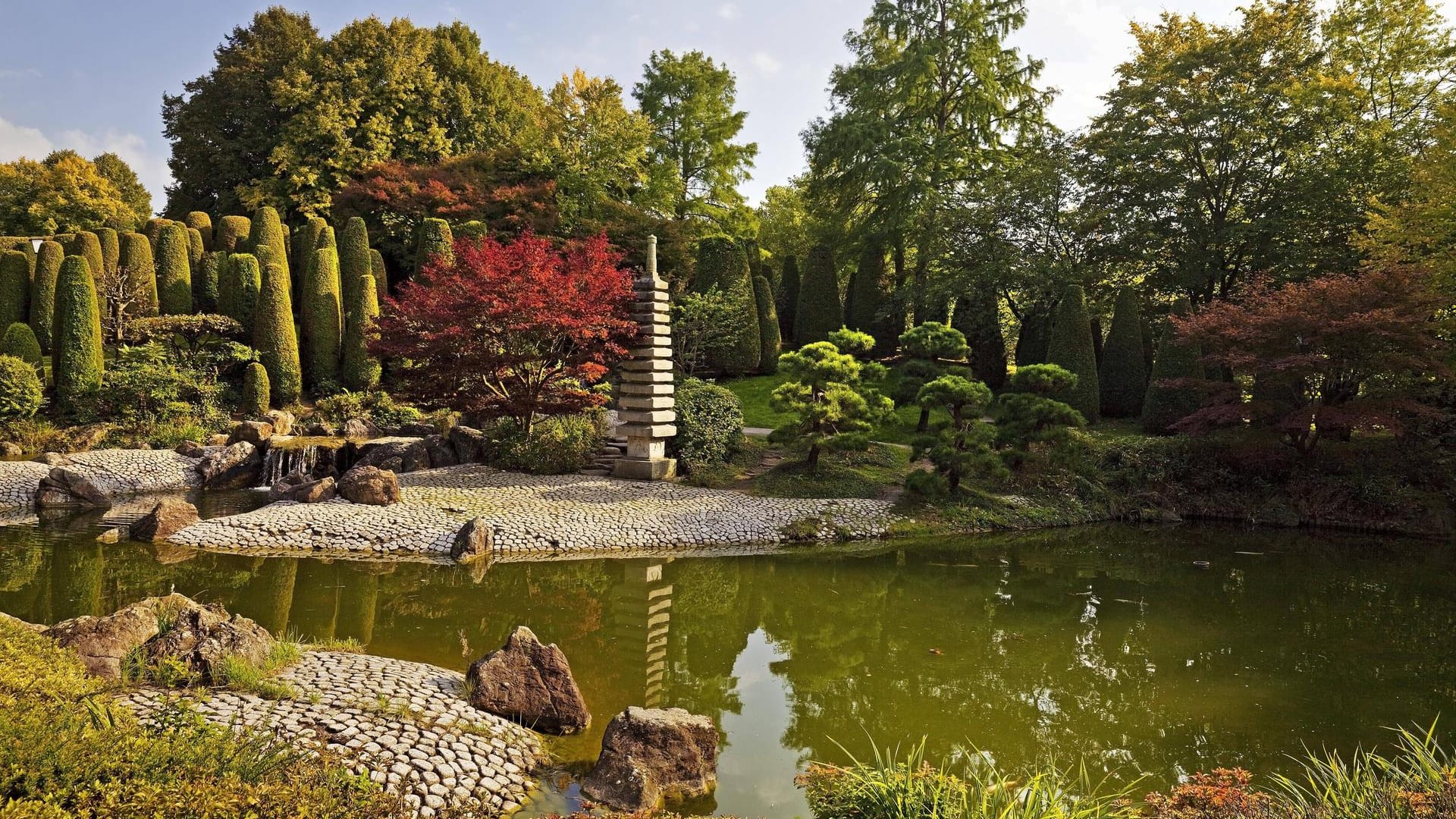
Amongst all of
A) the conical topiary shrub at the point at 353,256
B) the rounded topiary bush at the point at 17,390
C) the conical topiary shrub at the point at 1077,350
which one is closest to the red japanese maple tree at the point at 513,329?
the rounded topiary bush at the point at 17,390

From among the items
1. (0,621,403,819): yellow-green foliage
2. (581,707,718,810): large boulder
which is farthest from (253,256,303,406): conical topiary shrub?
(581,707,718,810): large boulder

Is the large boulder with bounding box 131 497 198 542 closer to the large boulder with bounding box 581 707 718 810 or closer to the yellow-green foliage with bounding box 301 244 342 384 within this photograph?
the large boulder with bounding box 581 707 718 810

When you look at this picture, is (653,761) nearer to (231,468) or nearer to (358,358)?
(231,468)

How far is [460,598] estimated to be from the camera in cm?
794

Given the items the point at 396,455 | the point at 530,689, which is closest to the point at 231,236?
the point at 396,455

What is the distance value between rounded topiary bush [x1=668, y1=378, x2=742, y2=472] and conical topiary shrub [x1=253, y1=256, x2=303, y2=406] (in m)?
10.9

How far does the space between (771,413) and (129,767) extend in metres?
17.1

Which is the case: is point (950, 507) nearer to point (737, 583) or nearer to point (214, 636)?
point (737, 583)

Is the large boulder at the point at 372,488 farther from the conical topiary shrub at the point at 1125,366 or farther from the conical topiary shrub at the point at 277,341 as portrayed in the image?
the conical topiary shrub at the point at 1125,366

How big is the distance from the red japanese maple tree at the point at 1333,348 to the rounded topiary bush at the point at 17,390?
22.2 meters

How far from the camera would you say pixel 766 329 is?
23.5 metres

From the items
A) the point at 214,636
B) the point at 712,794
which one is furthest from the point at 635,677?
the point at 214,636

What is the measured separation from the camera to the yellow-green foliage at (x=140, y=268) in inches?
763

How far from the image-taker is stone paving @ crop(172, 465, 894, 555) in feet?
32.5
